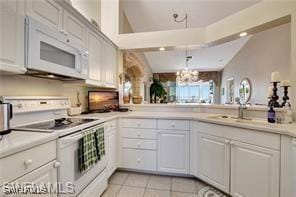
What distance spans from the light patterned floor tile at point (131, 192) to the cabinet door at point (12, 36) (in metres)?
1.67

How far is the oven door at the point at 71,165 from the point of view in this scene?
1348mm

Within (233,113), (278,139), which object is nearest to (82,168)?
(278,139)

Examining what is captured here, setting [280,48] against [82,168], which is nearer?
[82,168]

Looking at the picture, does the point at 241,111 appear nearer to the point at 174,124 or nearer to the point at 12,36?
the point at 174,124

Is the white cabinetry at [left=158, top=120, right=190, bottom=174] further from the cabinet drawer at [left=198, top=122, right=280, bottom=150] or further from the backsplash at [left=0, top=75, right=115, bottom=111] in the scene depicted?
the backsplash at [left=0, top=75, right=115, bottom=111]

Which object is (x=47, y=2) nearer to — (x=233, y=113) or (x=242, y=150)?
(x=242, y=150)

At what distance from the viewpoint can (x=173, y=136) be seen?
2506 mm

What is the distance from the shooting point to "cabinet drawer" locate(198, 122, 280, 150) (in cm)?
153

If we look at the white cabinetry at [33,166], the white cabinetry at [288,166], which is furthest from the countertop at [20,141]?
the white cabinetry at [288,166]

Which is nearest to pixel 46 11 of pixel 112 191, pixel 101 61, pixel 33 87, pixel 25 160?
pixel 33 87

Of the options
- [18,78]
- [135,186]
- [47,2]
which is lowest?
[135,186]

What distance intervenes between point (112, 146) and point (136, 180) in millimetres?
572

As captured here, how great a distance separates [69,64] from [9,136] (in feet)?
2.99

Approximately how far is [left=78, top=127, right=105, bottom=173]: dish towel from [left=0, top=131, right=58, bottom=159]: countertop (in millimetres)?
379
